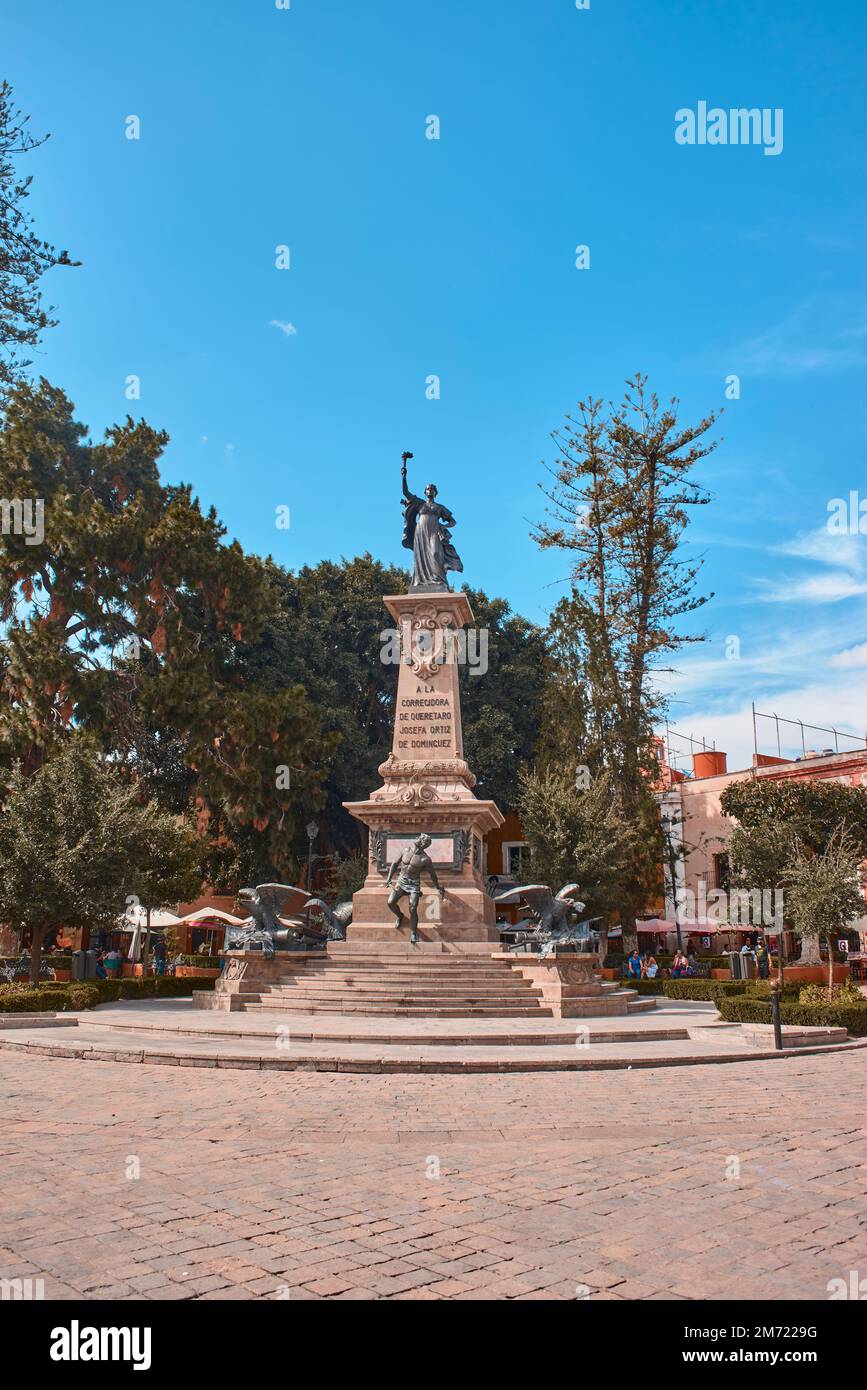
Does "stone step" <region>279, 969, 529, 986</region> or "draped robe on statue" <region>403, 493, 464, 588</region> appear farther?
"draped robe on statue" <region>403, 493, 464, 588</region>

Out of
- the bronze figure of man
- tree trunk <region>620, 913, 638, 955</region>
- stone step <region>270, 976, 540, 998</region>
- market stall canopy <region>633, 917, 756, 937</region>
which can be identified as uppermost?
the bronze figure of man

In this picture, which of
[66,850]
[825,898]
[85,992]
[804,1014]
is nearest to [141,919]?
[66,850]

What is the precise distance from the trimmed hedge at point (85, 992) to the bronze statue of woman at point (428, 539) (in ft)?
38.6

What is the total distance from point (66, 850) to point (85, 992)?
3006 millimetres

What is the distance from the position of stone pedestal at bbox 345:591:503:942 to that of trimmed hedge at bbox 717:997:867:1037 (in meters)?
5.63

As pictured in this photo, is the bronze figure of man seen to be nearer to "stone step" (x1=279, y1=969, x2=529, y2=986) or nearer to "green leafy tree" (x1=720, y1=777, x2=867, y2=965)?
"stone step" (x1=279, y1=969, x2=529, y2=986)

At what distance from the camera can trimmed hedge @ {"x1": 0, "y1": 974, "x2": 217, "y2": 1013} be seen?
18.6 metres

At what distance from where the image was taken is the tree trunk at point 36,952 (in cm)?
2158

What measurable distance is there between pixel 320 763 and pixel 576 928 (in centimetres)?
1830

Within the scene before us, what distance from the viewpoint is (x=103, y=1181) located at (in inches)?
258

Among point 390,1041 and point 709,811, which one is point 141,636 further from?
point 709,811

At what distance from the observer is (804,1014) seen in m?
17.3

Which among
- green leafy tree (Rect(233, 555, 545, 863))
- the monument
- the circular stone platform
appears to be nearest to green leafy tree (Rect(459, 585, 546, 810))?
green leafy tree (Rect(233, 555, 545, 863))

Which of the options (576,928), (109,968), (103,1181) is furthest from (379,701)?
(103,1181)
